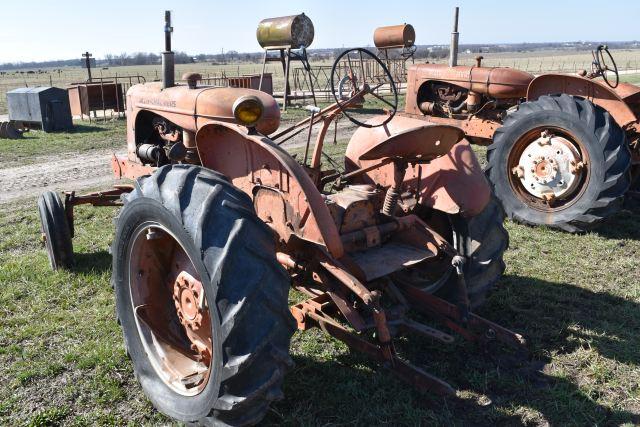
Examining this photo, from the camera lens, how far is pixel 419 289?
3.25 m

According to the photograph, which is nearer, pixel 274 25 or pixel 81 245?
pixel 81 245

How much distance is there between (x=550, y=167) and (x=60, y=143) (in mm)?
10512

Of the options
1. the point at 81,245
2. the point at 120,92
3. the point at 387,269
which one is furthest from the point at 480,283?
the point at 120,92

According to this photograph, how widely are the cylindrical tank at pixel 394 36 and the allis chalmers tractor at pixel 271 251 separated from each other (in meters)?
10.4

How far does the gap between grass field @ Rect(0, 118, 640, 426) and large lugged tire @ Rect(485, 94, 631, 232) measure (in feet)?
2.91

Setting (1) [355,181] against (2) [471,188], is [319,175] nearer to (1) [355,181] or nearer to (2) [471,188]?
(1) [355,181]

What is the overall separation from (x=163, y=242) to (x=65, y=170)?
7715mm

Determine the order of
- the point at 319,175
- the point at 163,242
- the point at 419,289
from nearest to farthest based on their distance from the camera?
1. the point at 163,242
2. the point at 419,289
3. the point at 319,175

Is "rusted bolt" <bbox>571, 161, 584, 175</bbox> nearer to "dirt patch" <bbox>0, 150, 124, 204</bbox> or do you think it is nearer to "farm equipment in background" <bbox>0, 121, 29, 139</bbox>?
"dirt patch" <bbox>0, 150, 124, 204</bbox>

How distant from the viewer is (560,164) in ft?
18.7

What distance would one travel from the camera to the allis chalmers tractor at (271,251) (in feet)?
7.28

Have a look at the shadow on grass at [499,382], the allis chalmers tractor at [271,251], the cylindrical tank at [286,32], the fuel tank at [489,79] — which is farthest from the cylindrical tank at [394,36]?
the shadow on grass at [499,382]

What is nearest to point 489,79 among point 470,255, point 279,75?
point 470,255

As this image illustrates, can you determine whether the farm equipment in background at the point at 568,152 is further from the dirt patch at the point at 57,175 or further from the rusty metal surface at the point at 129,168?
the rusty metal surface at the point at 129,168
